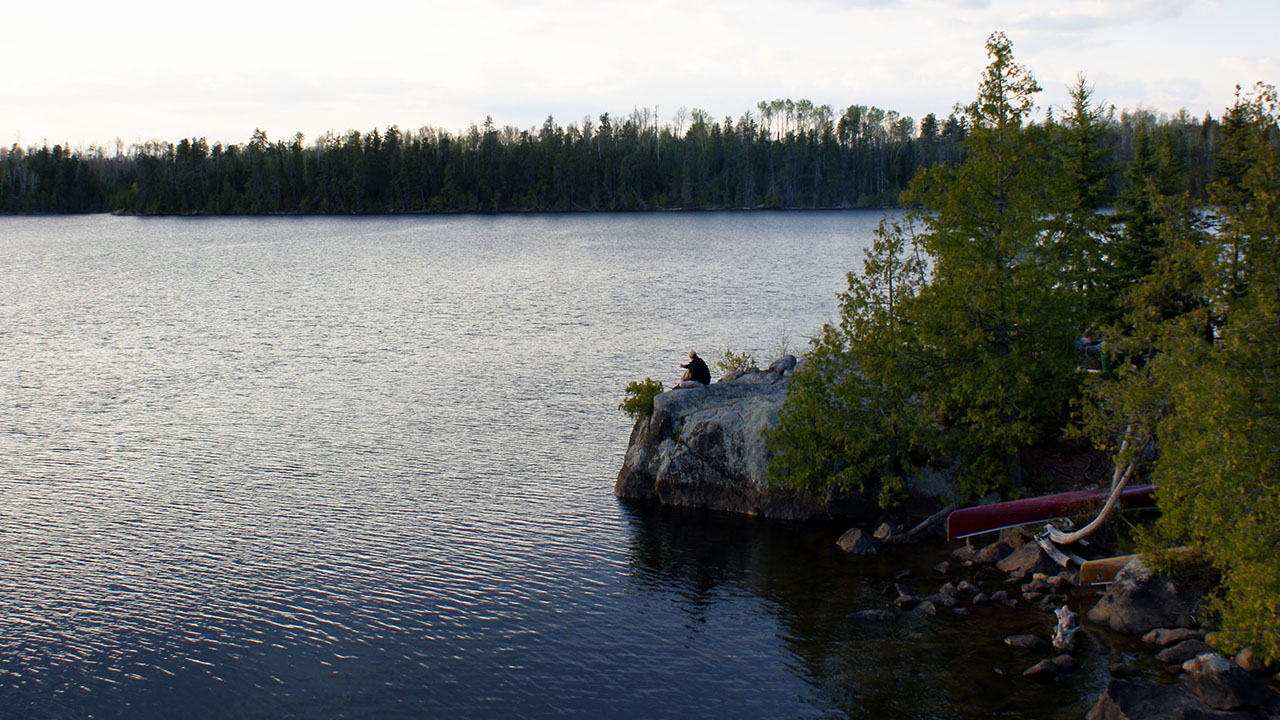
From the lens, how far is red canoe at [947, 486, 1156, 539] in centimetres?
2475

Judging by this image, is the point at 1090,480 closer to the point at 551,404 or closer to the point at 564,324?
the point at 551,404

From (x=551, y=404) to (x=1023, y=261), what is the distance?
1871 centimetres

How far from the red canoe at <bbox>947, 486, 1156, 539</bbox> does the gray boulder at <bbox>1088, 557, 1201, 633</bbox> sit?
3872 millimetres

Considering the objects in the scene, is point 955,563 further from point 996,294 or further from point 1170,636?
point 996,294

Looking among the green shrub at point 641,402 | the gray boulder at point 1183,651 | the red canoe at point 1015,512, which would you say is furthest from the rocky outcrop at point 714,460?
the gray boulder at point 1183,651

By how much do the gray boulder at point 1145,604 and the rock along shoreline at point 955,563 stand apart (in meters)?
0.02

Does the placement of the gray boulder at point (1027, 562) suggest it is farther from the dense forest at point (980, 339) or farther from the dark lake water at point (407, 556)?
the dark lake water at point (407, 556)

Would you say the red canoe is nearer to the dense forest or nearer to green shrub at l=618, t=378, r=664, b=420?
the dense forest

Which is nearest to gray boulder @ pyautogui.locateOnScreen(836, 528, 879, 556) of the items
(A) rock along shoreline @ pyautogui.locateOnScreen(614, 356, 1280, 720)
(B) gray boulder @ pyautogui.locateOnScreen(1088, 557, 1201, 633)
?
(A) rock along shoreline @ pyautogui.locateOnScreen(614, 356, 1280, 720)

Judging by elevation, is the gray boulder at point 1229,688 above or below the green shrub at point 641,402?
below

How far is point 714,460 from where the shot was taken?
2877 centimetres

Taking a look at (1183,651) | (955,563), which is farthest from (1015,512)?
(1183,651)

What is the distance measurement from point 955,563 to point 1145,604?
4.55 metres

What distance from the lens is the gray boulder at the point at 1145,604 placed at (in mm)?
20031
